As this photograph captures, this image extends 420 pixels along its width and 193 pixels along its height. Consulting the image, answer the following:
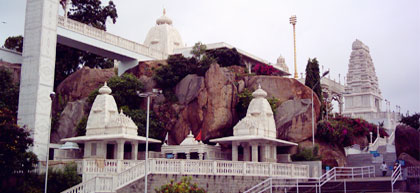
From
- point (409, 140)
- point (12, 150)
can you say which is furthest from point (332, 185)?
point (12, 150)

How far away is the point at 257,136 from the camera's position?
115 feet

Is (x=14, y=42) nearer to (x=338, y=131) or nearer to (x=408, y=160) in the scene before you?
(x=338, y=131)

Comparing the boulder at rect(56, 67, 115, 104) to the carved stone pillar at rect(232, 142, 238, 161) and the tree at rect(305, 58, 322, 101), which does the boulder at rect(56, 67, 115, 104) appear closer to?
the carved stone pillar at rect(232, 142, 238, 161)

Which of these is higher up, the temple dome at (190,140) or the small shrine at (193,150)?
the temple dome at (190,140)

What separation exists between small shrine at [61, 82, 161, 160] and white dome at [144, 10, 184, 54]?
134ft

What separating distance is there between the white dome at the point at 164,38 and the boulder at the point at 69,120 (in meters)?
34.3

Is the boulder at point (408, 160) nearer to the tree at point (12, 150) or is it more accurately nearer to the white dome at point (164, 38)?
the tree at point (12, 150)

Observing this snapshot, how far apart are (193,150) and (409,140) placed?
1514cm

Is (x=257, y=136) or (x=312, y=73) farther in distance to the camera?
(x=312, y=73)

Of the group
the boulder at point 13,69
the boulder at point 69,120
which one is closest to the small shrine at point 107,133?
the boulder at point 69,120

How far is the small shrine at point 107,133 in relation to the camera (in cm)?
3475

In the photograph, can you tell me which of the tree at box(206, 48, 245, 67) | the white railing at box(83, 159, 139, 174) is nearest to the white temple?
the tree at box(206, 48, 245, 67)

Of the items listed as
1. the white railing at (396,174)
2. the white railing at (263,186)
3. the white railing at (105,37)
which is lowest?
the white railing at (263,186)

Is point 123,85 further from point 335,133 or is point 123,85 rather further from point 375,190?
point 375,190
